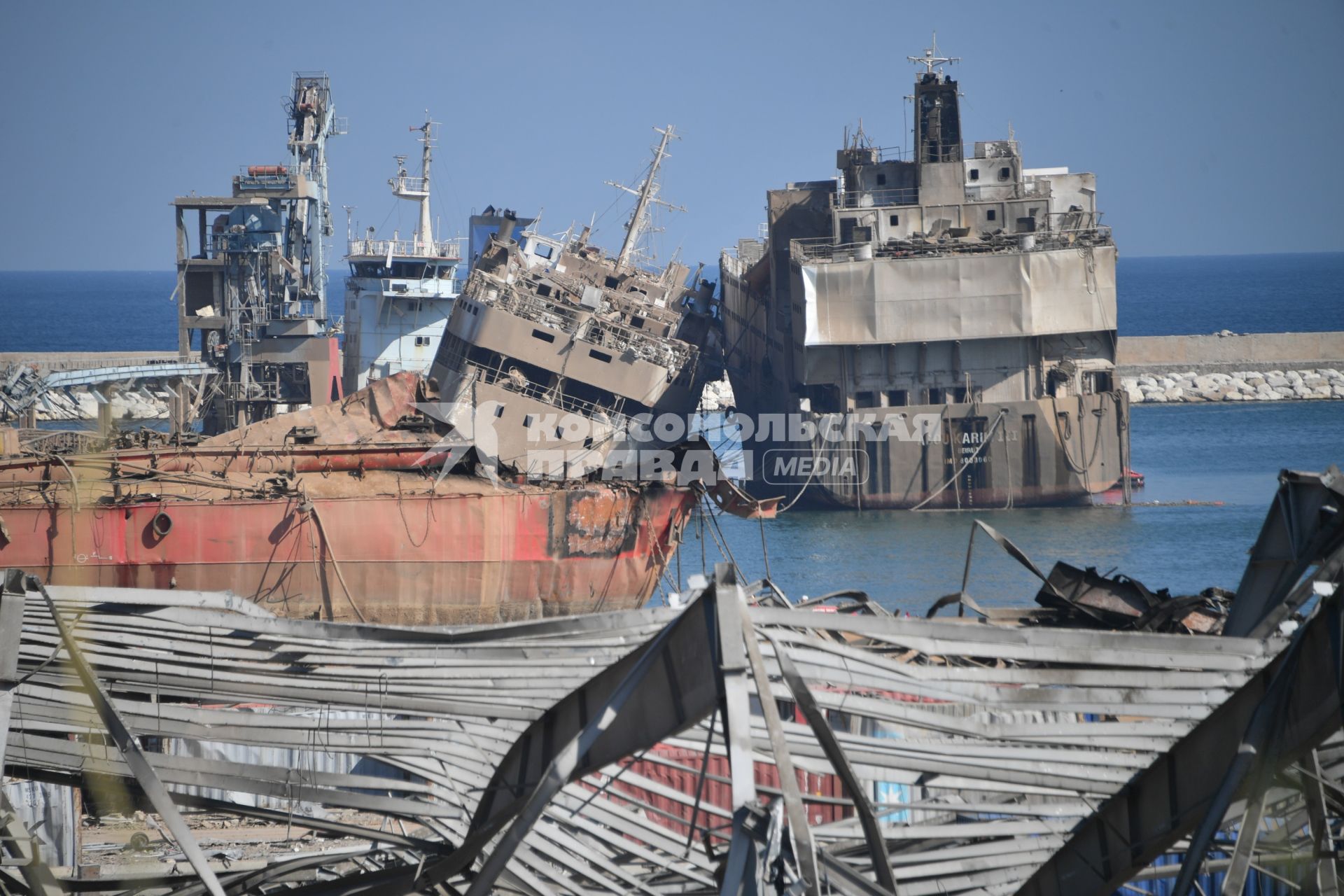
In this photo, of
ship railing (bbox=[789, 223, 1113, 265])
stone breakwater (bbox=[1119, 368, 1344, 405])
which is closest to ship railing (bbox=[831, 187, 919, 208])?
ship railing (bbox=[789, 223, 1113, 265])

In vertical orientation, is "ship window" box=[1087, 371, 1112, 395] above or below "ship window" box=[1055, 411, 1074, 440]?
above

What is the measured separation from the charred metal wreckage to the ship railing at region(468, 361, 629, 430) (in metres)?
27.7

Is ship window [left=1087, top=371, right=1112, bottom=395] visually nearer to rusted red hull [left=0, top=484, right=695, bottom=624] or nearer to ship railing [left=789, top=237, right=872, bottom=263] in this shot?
ship railing [left=789, top=237, right=872, bottom=263]

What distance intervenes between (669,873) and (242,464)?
15.2m

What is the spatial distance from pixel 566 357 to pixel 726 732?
107 ft

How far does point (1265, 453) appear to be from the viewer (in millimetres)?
47062

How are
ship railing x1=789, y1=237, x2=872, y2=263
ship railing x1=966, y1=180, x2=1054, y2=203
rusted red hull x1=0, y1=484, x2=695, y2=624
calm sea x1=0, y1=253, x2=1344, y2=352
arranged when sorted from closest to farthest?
rusted red hull x1=0, y1=484, x2=695, y2=624, ship railing x1=789, y1=237, x2=872, y2=263, ship railing x1=966, y1=180, x2=1054, y2=203, calm sea x1=0, y1=253, x2=1344, y2=352

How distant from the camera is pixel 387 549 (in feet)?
70.9

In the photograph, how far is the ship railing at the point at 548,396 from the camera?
36.5 meters

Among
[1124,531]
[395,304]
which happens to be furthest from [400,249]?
[1124,531]

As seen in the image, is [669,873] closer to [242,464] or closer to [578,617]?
[578,617]

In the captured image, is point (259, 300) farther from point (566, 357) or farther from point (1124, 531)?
point (1124, 531)

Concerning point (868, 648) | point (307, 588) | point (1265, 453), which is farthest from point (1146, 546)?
point (868, 648)

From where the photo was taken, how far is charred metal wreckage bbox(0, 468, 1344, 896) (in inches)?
220
